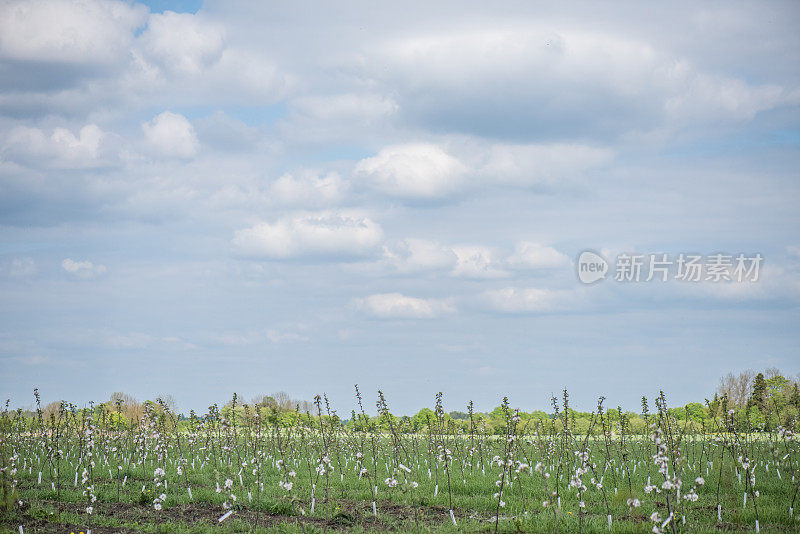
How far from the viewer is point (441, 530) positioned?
10.3 m

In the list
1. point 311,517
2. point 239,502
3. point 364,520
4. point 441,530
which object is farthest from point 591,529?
point 239,502

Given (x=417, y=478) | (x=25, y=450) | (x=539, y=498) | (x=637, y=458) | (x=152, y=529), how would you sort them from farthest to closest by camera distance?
(x=25, y=450)
(x=637, y=458)
(x=417, y=478)
(x=539, y=498)
(x=152, y=529)

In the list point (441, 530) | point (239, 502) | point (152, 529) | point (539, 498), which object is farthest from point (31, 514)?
point (539, 498)

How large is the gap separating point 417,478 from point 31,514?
8.17 meters

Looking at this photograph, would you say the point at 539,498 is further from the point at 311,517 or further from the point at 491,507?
the point at 311,517

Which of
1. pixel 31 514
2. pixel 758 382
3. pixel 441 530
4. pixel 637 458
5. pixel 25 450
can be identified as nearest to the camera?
Result: pixel 441 530

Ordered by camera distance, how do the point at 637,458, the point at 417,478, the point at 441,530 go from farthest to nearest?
the point at 637,458
the point at 417,478
the point at 441,530

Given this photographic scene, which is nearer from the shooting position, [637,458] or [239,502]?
[239,502]

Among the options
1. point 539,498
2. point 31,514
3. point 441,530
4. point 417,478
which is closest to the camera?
point 441,530

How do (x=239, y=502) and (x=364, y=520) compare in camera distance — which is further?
(x=239, y=502)

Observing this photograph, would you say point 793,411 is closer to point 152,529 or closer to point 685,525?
point 685,525

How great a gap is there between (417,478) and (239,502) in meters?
4.31

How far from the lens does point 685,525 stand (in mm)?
10445


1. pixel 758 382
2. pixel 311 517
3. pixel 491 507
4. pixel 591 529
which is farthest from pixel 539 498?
pixel 758 382
